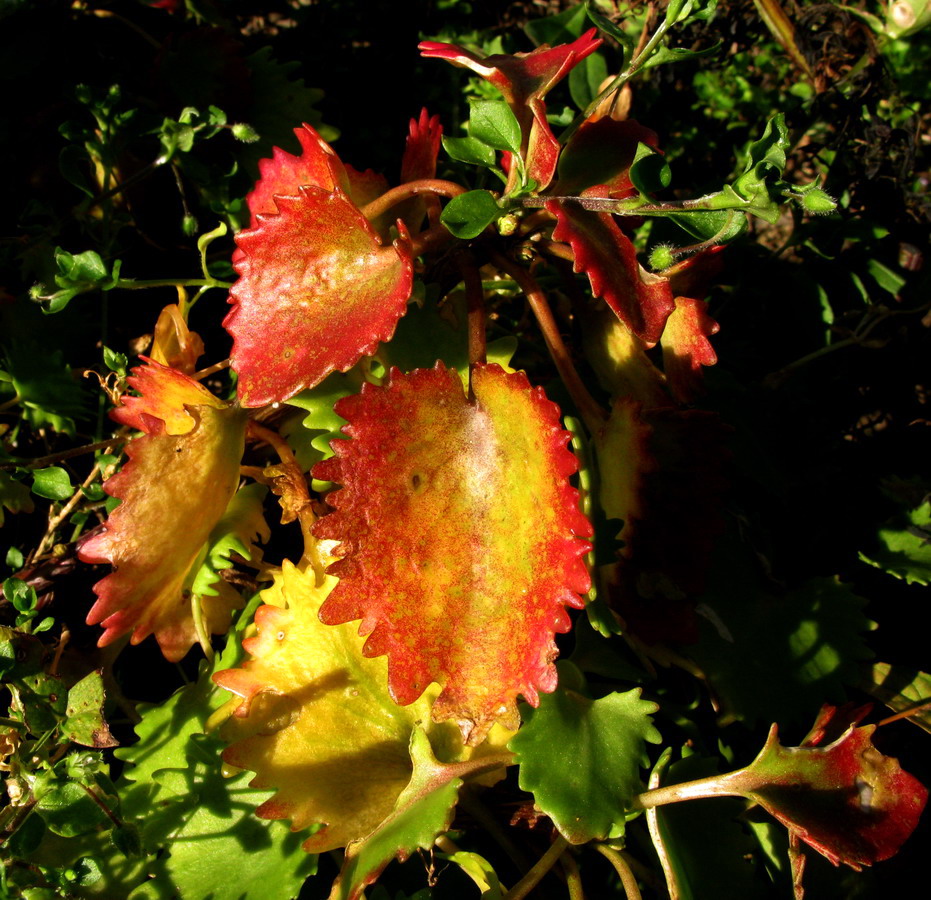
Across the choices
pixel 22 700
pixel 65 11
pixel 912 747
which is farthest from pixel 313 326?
pixel 912 747

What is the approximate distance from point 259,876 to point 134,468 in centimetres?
50

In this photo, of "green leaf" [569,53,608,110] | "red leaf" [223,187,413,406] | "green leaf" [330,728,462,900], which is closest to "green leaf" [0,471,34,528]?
"red leaf" [223,187,413,406]

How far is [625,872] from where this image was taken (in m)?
0.98

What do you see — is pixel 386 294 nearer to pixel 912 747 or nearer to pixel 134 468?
pixel 134 468

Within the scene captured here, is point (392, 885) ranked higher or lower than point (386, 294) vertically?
lower

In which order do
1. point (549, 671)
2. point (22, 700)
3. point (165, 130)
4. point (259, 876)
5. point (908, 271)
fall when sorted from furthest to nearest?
point (908, 271) → point (165, 130) → point (259, 876) → point (22, 700) → point (549, 671)

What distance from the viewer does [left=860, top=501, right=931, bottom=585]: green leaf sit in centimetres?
125

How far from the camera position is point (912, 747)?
1.29 meters

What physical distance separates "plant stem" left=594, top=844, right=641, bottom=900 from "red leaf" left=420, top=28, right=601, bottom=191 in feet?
2.46

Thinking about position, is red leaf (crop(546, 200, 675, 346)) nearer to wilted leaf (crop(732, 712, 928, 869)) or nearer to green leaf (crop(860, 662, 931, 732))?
wilted leaf (crop(732, 712, 928, 869))

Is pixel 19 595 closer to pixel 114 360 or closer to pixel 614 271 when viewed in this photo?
pixel 114 360

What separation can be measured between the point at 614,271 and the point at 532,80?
10.6 inches

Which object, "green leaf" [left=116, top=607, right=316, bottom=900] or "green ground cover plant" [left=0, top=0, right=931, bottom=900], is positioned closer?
"green ground cover plant" [left=0, top=0, right=931, bottom=900]

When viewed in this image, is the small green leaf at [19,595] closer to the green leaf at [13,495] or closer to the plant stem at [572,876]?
the green leaf at [13,495]
